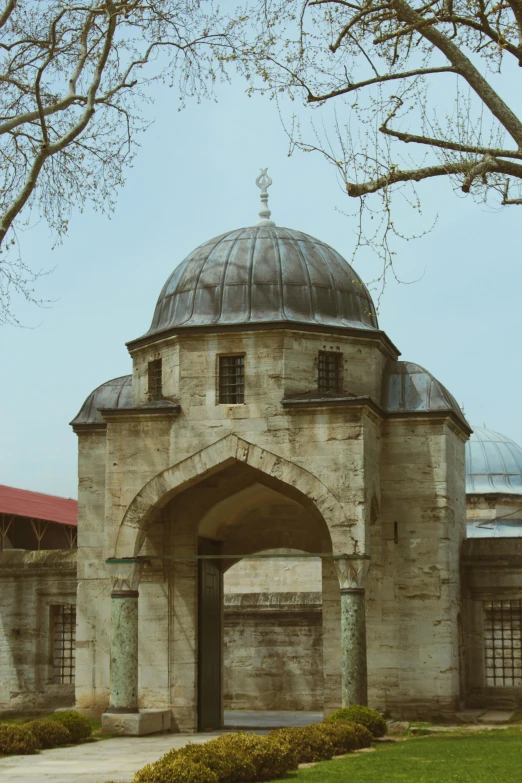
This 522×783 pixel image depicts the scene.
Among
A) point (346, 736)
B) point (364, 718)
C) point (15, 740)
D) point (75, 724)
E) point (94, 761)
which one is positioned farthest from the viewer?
point (75, 724)

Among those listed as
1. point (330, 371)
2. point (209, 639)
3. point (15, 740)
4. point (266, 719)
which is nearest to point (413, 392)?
point (330, 371)

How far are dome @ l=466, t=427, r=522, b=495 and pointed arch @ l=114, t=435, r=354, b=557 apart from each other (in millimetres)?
14991

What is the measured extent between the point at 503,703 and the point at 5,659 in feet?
35.3

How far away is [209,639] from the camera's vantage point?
25516mm

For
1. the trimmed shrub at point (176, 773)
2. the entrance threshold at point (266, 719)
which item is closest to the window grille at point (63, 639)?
the entrance threshold at point (266, 719)

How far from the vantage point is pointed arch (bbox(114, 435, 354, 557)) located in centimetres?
2273

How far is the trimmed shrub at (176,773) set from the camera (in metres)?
14.0

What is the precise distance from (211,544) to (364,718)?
266 inches

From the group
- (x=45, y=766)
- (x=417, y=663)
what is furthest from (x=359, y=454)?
(x=45, y=766)

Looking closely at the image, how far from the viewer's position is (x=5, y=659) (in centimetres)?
2783

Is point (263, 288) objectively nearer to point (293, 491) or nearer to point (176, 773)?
point (293, 491)

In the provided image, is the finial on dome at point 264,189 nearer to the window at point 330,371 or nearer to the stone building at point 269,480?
the stone building at point 269,480

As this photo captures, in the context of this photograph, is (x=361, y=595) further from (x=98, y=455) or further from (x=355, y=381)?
(x=98, y=455)

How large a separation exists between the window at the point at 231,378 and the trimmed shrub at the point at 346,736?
6787 mm
